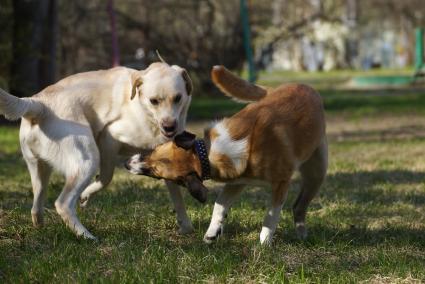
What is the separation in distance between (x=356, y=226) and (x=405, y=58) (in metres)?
54.0

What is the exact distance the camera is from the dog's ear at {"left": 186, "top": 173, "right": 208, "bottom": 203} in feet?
15.0

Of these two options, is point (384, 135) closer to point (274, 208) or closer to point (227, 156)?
point (274, 208)

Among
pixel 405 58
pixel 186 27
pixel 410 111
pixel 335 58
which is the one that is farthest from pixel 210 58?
pixel 405 58

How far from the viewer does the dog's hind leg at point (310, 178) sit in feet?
18.2

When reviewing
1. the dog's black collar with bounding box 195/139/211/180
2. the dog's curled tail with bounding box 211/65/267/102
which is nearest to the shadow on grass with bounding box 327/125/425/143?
the dog's curled tail with bounding box 211/65/267/102

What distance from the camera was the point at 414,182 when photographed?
25.3ft

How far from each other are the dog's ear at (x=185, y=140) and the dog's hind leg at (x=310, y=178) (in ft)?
4.22

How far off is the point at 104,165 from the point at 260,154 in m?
1.39

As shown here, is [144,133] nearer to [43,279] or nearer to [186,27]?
[43,279]

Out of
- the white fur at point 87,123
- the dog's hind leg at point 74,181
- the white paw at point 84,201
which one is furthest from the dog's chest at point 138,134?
the white paw at point 84,201

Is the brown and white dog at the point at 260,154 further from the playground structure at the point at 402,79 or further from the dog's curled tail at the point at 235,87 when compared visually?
the playground structure at the point at 402,79

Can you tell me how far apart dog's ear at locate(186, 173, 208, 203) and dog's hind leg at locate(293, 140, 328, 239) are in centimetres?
119

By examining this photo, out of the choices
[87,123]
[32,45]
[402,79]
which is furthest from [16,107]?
[402,79]

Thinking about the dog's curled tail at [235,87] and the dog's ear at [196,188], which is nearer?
the dog's ear at [196,188]
